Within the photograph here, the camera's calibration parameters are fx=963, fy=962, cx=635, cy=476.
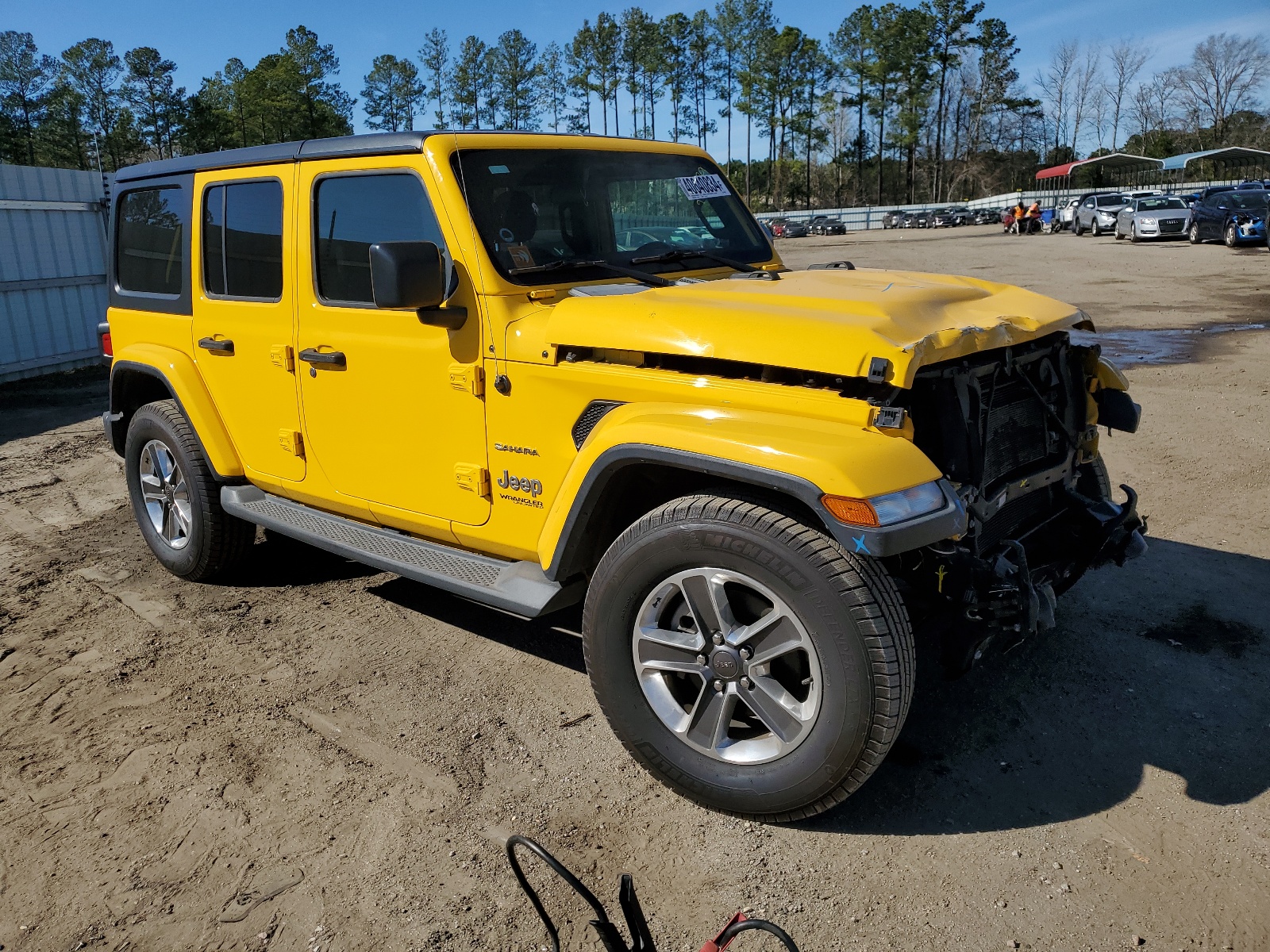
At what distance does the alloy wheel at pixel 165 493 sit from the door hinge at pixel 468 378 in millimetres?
2084

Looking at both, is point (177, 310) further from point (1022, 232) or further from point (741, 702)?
point (1022, 232)

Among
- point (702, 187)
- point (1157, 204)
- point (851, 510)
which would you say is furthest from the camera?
point (1157, 204)

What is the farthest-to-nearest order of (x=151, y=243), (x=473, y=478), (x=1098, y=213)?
(x=1098, y=213)
(x=151, y=243)
(x=473, y=478)

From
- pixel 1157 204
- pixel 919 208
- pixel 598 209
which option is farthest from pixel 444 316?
pixel 919 208

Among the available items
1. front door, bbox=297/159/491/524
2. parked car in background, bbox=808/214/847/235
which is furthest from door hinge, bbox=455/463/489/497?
parked car in background, bbox=808/214/847/235

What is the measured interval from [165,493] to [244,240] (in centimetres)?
153

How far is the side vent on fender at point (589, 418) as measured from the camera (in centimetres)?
312

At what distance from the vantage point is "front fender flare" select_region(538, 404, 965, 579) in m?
2.52

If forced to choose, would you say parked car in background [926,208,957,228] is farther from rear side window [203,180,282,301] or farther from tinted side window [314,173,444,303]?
tinted side window [314,173,444,303]

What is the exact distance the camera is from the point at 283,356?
4.09 metres

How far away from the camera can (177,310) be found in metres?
4.68

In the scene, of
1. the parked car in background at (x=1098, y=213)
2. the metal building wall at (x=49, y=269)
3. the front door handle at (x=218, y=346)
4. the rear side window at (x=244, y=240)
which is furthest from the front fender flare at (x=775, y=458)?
the parked car in background at (x=1098, y=213)

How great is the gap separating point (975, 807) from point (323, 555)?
3.79 meters

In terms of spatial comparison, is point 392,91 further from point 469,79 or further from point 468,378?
point 468,378
